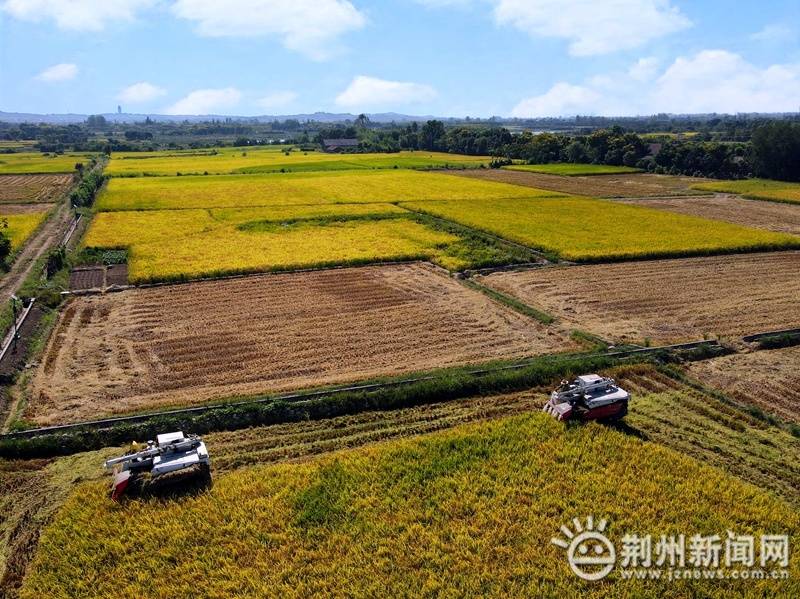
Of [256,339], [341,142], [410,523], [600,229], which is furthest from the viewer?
[341,142]

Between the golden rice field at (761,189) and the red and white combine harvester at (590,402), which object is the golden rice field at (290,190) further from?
the red and white combine harvester at (590,402)

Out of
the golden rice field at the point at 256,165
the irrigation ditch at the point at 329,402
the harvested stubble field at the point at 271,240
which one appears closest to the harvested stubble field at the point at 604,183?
the golden rice field at the point at 256,165

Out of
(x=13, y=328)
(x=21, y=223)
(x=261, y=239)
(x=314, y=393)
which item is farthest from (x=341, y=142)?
(x=314, y=393)

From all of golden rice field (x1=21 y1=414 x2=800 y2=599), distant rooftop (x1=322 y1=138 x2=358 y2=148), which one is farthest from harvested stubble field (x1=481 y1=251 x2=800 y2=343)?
distant rooftop (x1=322 y1=138 x2=358 y2=148)

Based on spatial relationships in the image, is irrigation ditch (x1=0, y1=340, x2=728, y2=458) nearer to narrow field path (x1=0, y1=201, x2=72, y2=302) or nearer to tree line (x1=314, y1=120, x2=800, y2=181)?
narrow field path (x1=0, y1=201, x2=72, y2=302)

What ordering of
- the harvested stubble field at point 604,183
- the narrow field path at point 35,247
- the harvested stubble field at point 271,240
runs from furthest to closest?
the harvested stubble field at point 604,183 < the harvested stubble field at point 271,240 < the narrow field path at point 35,247

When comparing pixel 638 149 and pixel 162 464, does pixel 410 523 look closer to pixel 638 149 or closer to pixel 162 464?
pixel 162 464

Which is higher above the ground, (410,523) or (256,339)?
(256,339)
